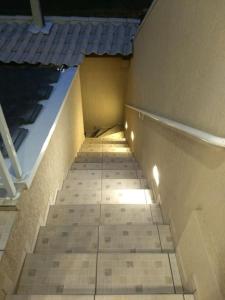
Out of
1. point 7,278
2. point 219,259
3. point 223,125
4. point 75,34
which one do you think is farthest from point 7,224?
point 75,34

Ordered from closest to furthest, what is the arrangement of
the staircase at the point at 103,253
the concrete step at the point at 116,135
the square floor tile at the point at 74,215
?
1. the staircase at the point at 103,253
2. the square floor tile at the point at 74,215
3. the concrete step at the point at 116,135

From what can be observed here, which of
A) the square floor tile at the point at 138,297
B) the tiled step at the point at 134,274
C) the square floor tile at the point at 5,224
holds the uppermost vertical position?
the square floor tile at the point at 5,224

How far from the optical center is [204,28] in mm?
1161

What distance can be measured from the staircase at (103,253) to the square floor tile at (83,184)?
0.16 ft

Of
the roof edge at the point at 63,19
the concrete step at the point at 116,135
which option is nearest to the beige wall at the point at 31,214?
the roof edge at the point at 63,19

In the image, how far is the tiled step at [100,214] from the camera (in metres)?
1.85

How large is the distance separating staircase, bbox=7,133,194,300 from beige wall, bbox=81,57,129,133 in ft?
12.1

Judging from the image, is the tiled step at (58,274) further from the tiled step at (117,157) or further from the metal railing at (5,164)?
the tiled step at (117,157)

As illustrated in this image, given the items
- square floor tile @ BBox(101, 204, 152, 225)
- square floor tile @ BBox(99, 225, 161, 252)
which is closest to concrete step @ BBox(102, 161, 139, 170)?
square floor tile @ BBox(101, 204, 152, 225)

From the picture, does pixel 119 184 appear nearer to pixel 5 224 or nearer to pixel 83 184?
pixel 83 184

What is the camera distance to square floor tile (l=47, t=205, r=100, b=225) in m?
1.84

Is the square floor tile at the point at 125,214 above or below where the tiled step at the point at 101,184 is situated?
below

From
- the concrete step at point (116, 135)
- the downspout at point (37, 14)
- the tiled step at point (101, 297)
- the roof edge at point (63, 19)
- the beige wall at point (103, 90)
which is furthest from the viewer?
the concrete step at point (116, 135)

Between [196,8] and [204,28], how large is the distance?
21 cm
